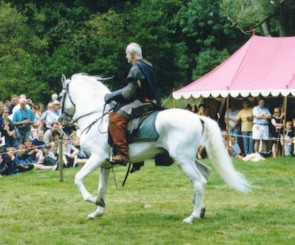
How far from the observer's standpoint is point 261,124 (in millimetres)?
23641

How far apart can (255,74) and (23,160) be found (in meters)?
8.14

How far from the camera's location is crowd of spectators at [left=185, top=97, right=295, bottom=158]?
77.4 ft

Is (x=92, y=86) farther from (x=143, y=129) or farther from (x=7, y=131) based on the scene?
(x=7, y=131)

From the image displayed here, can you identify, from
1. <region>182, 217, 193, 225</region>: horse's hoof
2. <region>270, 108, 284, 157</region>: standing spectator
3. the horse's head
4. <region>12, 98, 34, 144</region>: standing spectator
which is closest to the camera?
<region>182, 217, 193, 225</region>: horse's hoof

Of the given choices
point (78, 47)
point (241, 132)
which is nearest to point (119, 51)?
point (78, 47)

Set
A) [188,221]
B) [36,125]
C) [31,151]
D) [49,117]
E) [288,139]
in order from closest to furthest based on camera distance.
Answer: [188,221], [31,151], [49,117], [36,125], [288,139]

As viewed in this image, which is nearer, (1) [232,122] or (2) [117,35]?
(1) [232,122]

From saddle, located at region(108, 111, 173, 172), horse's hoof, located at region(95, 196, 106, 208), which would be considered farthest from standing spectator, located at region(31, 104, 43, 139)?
saddle, located at region(108, 111, 173, 172)

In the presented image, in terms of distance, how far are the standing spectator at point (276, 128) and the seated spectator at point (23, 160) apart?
24.1ft

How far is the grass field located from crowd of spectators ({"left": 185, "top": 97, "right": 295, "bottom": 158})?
4632 millimetres

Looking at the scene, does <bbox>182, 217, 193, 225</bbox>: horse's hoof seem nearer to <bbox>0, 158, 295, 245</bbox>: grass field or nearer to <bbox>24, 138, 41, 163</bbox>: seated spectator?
<bbox>0, 158, 295, 245</bbox>: grass field

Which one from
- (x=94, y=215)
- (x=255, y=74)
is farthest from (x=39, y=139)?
(x=94, y=215)

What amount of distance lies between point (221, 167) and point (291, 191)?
4.11m

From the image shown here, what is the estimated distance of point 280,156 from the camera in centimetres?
2373
